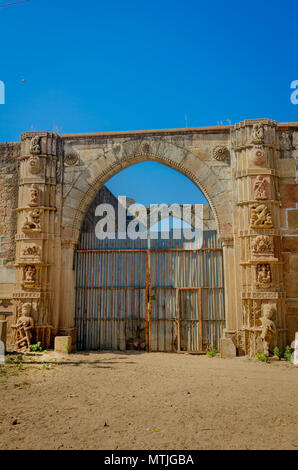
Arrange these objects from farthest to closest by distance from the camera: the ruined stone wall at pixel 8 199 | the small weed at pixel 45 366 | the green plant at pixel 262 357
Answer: the ruined stone wall at pixel 8 199 < the green plant at pixel 262 357 < the small weed at pixel 45 366

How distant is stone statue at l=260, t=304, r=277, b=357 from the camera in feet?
23.7

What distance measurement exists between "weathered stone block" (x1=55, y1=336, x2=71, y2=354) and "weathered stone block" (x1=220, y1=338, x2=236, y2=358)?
321cm

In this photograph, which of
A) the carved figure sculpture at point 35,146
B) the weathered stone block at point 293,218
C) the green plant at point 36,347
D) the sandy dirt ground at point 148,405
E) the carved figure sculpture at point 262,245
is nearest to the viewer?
the sandy dirt ground at point 148,405

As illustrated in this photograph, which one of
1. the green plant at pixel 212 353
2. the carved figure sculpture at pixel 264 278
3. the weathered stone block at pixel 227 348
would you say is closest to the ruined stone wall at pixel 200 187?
the carved figure sculpture at pixel 264 278

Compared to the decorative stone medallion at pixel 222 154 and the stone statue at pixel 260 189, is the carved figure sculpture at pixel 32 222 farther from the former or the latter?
the stone statue at pixel 260 189

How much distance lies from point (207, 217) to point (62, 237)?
7.46m

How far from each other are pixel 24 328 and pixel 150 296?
2850 mm

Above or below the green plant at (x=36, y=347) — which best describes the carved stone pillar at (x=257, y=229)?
above

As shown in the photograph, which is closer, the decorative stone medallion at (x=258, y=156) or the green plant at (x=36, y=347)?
the green plant at (x=36, y=347)

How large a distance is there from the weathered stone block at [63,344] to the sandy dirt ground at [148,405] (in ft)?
2.00

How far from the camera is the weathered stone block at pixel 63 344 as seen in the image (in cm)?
772

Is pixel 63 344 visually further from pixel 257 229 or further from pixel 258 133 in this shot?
pixel 258 133

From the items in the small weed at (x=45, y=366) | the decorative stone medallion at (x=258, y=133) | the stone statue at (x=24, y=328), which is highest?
the decorative stone medallion at (x=258, y=133)
